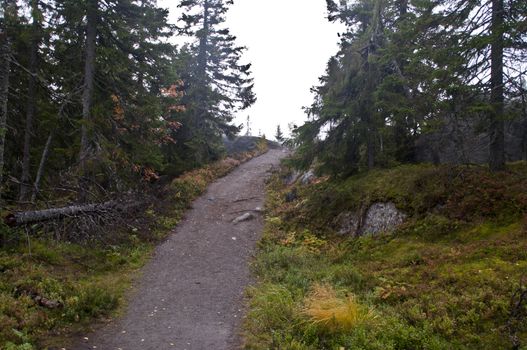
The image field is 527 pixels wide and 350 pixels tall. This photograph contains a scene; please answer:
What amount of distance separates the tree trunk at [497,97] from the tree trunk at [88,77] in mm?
12804

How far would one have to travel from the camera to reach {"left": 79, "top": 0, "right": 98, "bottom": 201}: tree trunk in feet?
43.9

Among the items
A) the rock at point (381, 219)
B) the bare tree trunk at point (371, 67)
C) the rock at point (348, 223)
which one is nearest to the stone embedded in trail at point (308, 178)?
the bare tree trunk at point (371, 67)

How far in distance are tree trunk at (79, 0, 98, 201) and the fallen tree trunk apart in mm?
1386

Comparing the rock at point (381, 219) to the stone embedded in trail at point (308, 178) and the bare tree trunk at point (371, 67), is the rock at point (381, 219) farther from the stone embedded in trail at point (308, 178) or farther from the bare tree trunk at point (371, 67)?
the stone embedded in trail at point (308, 178)

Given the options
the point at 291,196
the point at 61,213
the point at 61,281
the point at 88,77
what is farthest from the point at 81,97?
the point at 291,196

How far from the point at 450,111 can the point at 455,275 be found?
5.74m

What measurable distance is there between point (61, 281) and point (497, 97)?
12525 millimetres

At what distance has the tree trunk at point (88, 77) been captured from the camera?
13.4m

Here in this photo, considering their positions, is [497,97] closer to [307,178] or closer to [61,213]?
[307,178]

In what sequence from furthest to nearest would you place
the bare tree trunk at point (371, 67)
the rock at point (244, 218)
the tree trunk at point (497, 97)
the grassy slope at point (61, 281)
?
1. the rock at point (244, 218)
2. the bare tree trunk at point (371, 67)
3. the tree trunk at point (497, 97)
4. the grassy slope at point (61, 281)

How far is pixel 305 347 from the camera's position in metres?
6.27

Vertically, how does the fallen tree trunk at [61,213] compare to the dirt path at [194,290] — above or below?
above

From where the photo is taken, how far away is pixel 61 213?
1124 centimetres

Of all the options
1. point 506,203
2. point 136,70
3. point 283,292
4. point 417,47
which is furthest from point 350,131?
point 136,70
